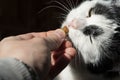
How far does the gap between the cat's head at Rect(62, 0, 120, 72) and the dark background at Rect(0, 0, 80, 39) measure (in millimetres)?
904

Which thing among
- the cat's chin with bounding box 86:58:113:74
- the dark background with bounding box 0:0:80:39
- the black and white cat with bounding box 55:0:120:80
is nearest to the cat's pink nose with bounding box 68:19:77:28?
the black and white cat with bounding box 55:0:120:80

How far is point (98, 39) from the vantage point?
839 millimetres

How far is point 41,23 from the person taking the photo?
5.83ft

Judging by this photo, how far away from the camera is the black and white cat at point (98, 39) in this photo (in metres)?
0.83

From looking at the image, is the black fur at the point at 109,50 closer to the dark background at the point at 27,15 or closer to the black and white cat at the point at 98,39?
the black and white cat at the point at 98,39

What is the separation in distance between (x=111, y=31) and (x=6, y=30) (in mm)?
976

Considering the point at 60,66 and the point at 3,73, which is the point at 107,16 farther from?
the point at 3,73

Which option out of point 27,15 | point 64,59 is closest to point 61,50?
point 64,59

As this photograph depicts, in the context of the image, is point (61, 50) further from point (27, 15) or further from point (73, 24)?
point (27, 15)

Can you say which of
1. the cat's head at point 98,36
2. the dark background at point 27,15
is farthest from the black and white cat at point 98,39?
the dark background at point 27,15

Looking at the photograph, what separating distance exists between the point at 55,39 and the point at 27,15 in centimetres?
104

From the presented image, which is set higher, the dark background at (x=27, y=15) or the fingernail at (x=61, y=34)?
the fingernail at (x=61, y=34)

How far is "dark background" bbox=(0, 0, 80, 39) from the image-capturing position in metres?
1.76

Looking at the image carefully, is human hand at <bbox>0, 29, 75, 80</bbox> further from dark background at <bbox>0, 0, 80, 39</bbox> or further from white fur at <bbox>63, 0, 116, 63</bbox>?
dark background at <bbox>0, 0, 80, 39</bbox>
